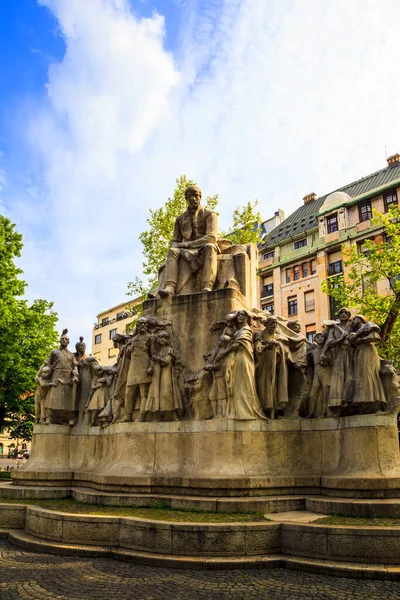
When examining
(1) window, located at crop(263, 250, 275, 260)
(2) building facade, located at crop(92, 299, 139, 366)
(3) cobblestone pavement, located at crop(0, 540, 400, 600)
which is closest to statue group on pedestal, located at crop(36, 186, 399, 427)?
→ (3) cobblestone pavement, located at crop(0, 540, 400, 600)

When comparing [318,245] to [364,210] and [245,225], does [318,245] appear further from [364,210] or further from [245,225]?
[245,225]

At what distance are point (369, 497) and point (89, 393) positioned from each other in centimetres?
737

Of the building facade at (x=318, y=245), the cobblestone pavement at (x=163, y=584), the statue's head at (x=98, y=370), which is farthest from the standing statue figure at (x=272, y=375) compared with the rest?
the building facade at (x=318, y=245)

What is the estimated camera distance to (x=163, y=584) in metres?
5.81

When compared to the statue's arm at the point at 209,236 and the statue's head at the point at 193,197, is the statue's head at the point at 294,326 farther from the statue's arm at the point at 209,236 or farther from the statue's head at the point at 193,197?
the statue's head at the point at 193,197

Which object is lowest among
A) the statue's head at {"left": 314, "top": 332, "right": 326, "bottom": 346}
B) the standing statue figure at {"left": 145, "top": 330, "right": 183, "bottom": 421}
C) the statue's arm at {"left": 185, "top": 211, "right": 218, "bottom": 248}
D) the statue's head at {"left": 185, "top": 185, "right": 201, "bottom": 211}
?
the standing statue figure at {"left": 145, "top": 330, "right": 183, "bottom": 421}

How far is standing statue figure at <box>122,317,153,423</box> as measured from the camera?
1061 cm

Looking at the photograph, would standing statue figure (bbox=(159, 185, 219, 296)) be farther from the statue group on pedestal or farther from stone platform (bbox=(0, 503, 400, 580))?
stone platform (bbox=(0, 503, 400, 580))

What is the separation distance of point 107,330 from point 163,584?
7953cm

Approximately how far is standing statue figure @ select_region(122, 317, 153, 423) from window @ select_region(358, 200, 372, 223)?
131 feet

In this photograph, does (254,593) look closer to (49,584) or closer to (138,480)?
(49,584)

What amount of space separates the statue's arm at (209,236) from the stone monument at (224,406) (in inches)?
2.3

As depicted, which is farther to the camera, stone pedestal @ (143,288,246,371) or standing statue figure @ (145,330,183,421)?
stone pedestal @ (143,288,246,371)

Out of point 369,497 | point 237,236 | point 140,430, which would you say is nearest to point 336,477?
point 369,497
